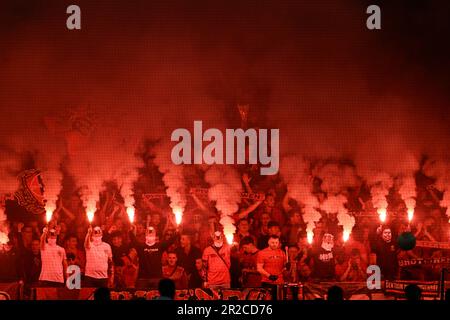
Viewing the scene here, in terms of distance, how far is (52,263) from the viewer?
31.8 ft

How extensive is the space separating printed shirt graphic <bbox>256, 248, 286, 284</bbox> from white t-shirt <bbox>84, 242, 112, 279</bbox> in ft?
7.25

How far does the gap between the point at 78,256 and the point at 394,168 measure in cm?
492

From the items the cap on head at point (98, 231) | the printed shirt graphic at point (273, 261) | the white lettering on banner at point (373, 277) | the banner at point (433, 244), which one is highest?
the cap on head at point (98, 231)

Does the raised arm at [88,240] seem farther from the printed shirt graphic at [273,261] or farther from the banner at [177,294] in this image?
the printed shirt graphic at [273,261]

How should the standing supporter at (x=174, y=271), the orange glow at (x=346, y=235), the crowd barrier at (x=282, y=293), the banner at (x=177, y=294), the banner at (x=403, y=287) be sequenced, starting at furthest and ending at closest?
the orange glow at (x=346, y=235)
the standing supporter at (x=174, y=271)
the banner at (x=403, y=287)
the crowd barrier at (x=282, y=293)
the banner at (x=177, y=294)

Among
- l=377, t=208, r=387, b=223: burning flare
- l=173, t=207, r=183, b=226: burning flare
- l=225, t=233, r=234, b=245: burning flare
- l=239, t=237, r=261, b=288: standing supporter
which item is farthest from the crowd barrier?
l=173, t=207, r=183, b=226: burning flare

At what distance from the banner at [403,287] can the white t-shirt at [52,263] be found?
4.74 meters

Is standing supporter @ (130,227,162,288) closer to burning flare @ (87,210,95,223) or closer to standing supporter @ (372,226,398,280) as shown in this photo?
burning flare @ (87,210,95,223)

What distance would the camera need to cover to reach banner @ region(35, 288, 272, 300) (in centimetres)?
905

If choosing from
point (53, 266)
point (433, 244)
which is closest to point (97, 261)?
point (53, 266)

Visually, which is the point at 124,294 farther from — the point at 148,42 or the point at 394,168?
the point at 394,168

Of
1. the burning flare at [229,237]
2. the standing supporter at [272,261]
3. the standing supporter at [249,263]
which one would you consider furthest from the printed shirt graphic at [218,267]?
the standing supporter at [272,261]

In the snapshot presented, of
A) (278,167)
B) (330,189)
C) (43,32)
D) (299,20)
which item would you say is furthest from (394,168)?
(43,32)

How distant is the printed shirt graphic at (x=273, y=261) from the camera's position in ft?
31.7
